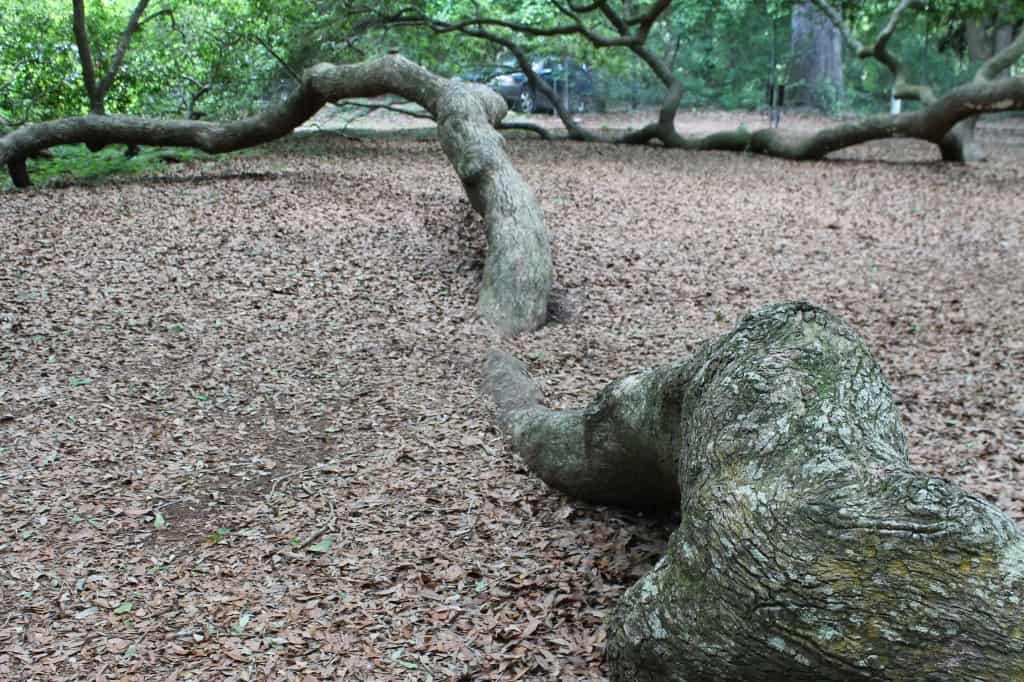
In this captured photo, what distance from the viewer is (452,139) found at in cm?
793

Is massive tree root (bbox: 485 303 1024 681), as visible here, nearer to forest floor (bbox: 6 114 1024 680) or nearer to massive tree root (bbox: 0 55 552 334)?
forest floor (bbox: 6 114 1024 680)

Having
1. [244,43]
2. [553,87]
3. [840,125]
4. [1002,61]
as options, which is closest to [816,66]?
[553,87]

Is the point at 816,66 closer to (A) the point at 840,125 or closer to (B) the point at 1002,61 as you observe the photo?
(B) the point at 1002,61

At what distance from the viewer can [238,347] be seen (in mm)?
5348

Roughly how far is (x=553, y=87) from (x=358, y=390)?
1526 cm

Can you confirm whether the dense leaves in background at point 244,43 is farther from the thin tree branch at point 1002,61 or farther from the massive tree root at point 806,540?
the massive tree root at point 806,540

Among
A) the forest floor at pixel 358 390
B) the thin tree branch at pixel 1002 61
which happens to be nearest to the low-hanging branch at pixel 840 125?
the thin tree branch at pixel 1002 61

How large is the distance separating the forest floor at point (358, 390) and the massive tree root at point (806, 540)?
55cm

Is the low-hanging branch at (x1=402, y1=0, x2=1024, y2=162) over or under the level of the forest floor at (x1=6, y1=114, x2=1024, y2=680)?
over

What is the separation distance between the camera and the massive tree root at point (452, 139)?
6160 mm

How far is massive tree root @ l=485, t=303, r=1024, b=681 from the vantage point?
1993 mm

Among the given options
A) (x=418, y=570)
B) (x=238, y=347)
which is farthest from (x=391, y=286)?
(x=418, y=570)

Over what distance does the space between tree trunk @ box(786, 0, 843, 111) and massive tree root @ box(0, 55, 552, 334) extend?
42.6 feet

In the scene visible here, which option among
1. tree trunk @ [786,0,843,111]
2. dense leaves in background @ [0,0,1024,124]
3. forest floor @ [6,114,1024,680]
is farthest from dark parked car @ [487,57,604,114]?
forest floor @ [6,114,1024,680]
